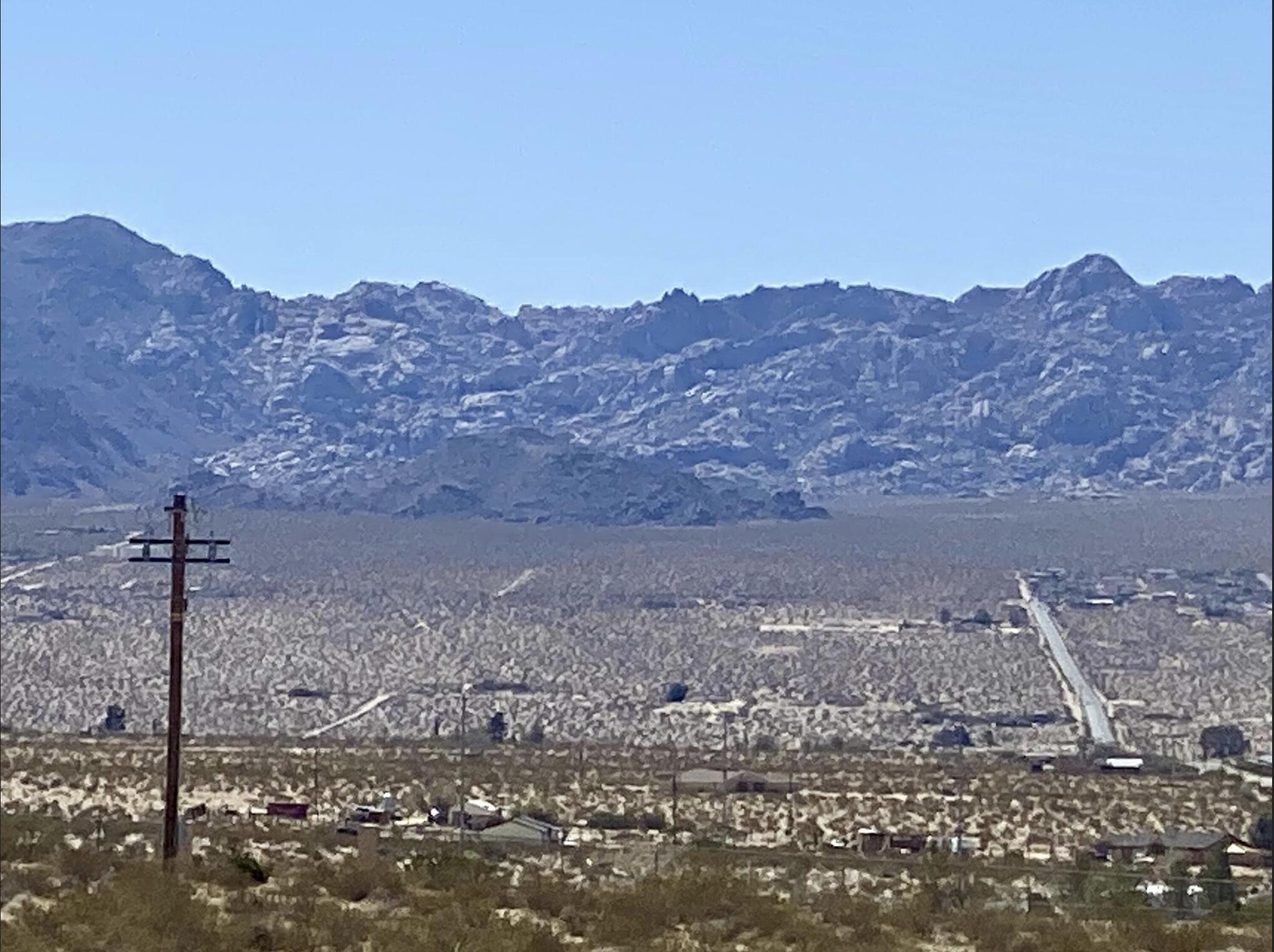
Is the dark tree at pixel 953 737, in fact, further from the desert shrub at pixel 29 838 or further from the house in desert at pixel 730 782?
the desert shrub at pixel 29 838

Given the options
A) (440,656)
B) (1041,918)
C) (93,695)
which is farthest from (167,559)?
(440,656)

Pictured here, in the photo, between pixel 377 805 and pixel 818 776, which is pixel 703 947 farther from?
pixel 818 776

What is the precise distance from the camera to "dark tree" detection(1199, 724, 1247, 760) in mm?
74375

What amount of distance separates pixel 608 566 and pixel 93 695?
6698 centimetres

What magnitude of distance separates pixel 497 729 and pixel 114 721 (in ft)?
39.1

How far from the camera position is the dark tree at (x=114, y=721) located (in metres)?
77.0

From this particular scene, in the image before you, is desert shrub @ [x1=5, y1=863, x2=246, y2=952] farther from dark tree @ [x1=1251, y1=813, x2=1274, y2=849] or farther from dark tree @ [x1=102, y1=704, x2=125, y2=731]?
dark tree @ [x1=102, y1=704, x2=125, y2=731]

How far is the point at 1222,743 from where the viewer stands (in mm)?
76125

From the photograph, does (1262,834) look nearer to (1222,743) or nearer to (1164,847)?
(1164,847)

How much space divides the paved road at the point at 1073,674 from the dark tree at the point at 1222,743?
10.1ft

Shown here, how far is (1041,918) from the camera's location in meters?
28.4

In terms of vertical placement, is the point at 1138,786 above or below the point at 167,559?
below

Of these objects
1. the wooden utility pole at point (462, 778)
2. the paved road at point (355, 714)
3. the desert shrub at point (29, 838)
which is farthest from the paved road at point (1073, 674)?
the desert shrub at point (29, 838)

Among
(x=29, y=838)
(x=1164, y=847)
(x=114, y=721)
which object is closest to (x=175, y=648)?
(x=29, y=838)
